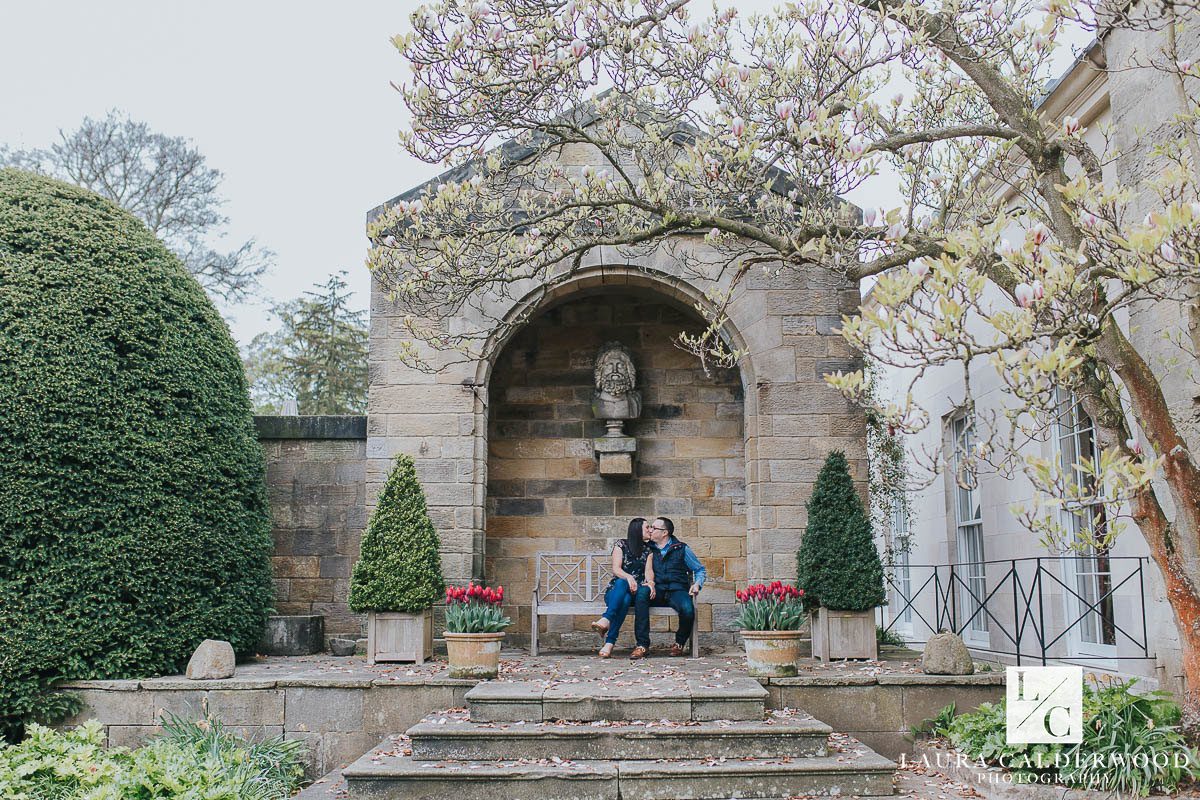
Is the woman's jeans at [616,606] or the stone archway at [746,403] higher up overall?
the stone archway at [746,403]

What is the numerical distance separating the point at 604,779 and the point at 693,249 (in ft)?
15.9

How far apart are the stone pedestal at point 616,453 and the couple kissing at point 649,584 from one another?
2.40 feet

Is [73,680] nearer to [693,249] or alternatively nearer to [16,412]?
[16,412]

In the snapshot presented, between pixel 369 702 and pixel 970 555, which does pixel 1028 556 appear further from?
pixel 369 702

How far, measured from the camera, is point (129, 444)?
6570 mm

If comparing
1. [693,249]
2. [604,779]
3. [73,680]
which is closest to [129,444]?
[73,680]

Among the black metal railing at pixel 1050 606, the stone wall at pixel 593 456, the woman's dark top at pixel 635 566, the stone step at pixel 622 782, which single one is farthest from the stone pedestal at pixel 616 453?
the stone step at pixel 622 782

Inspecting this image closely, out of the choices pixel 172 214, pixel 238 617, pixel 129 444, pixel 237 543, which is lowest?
pixel 238 617

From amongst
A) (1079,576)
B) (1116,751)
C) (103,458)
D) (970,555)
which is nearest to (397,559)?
(103,458)

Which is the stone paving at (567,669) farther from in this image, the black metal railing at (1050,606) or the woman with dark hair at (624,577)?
the black metal railing at (1050,606)

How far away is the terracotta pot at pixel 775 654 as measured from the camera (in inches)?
251

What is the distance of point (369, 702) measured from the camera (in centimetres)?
629

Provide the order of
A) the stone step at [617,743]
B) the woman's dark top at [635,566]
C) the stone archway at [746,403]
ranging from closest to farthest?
the stone step at [617,743]
the stone archway at [746,403]
the woman's dark top at [635,566]

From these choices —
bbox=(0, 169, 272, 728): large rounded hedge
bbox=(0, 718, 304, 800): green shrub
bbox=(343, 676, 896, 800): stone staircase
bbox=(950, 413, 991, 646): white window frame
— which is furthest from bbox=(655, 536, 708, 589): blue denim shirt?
bbox=(950, 413, 991, 646): white window frame
